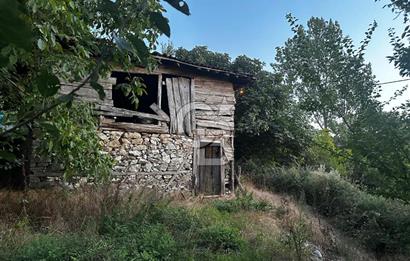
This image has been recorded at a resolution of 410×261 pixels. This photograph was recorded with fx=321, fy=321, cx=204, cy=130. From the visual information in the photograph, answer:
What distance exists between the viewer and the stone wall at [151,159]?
8023 millimetres

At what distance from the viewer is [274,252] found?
4.67m

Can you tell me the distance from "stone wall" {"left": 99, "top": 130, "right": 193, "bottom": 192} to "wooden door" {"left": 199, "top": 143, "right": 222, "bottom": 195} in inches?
26.6

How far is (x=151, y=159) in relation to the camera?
28.2 feet

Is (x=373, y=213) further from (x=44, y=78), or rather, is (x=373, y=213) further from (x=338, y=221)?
(x=44, y=78)

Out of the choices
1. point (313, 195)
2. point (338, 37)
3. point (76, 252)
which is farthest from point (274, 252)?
point (313, 195)

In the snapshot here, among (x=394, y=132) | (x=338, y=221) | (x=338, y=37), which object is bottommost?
(x=338, y=221)

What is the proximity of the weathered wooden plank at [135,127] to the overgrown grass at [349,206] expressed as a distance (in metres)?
4.50

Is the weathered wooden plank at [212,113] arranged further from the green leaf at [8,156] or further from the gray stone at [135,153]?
the green leaf at [8,156]

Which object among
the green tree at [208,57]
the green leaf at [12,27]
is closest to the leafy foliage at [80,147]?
the green leaf at [12,27]

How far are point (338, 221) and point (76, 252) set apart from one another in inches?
264

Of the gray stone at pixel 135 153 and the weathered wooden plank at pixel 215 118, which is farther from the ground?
the weathered wooden plank at pixel 215 118

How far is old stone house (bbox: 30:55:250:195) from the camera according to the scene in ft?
26.5

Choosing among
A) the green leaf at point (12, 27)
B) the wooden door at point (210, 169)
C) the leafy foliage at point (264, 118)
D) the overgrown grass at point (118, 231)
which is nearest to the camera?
the green leaf at point (12, 27)

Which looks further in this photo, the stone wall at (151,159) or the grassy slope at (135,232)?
the stone wall at (151,159)
